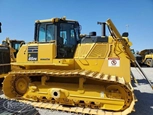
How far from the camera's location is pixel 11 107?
131 inches

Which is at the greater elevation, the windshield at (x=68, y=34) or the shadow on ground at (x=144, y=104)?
the windshield at (x=68, y=34)

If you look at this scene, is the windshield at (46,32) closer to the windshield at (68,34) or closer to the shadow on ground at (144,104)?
the windshield at (68,34)

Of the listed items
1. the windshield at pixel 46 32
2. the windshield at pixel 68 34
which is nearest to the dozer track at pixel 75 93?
the windshield at pixel 68 34

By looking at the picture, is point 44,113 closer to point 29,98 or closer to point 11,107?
point 29,98

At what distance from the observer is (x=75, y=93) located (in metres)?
5.04

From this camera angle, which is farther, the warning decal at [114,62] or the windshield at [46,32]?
the windshield at [46,32]

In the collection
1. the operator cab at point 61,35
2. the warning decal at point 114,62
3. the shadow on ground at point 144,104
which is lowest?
the shadow on ground at point 144,104

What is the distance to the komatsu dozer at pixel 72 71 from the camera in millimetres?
4746

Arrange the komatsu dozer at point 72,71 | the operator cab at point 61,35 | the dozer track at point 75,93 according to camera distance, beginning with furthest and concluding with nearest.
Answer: the operator cab at point 61,35 < the komatsu dozer at point 72,71 < the dozer track at point 75,93

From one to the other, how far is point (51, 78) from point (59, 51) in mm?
986

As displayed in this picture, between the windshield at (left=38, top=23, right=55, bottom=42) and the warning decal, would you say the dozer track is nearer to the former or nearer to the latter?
the warning decal

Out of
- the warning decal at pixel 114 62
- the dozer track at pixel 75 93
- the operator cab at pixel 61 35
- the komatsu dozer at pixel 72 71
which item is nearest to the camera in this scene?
the dozer track at pixel 75 93

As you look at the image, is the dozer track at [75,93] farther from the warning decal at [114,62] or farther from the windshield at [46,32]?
the windshield at [46,32]

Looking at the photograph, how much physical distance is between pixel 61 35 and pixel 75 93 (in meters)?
2.11
